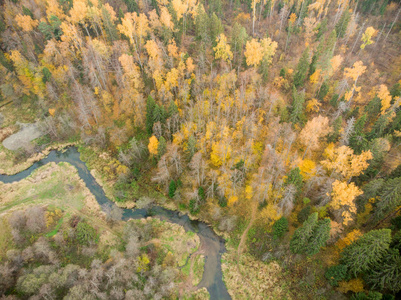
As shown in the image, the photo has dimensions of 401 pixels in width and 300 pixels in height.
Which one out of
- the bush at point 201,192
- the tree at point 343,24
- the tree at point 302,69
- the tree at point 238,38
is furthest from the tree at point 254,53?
the bush at point 201,192

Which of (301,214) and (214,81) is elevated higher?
(214,81)

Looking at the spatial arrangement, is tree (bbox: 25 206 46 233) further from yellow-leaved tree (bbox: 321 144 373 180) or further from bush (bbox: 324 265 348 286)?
yellow-leaved tree (bbox: 321 144 373 180)

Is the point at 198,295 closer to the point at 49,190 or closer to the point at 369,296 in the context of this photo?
the point at 369,296

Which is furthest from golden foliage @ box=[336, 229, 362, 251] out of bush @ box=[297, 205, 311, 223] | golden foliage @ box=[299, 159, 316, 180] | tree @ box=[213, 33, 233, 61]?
tree @ box=[213, 33, 233, 61]

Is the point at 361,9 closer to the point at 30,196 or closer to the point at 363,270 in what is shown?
the point at 363,270

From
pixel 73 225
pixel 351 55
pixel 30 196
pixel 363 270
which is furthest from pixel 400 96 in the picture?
pixel 30 196

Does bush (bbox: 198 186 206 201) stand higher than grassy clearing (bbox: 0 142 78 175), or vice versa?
bush (bbox: 198 186 206 201)
